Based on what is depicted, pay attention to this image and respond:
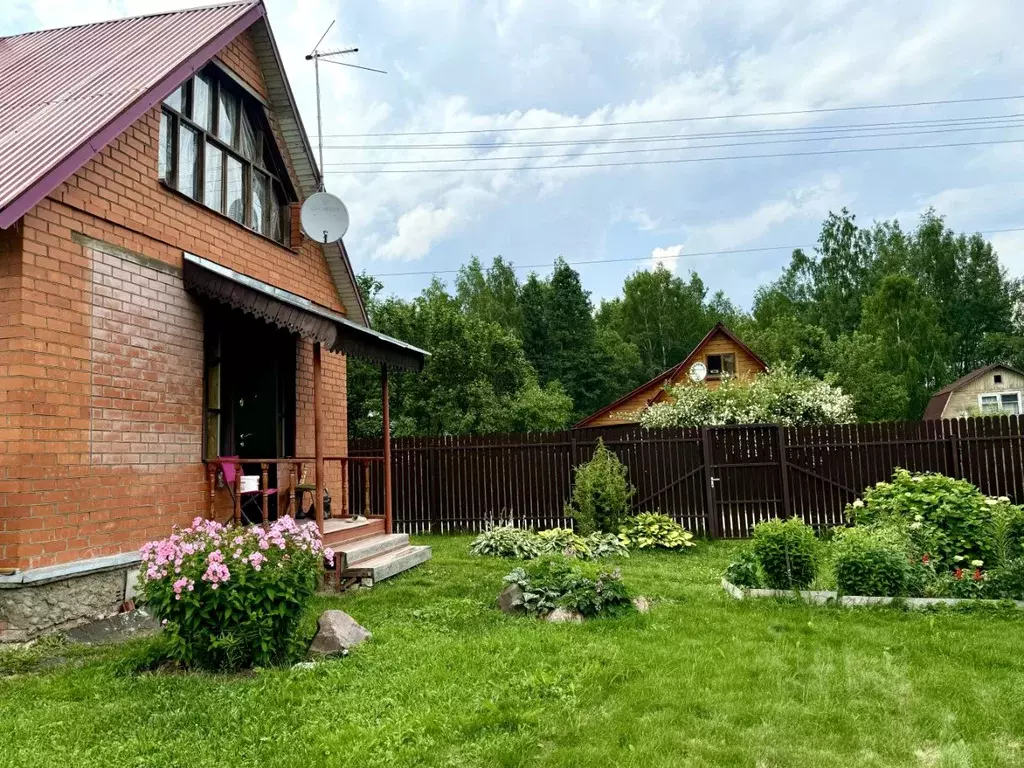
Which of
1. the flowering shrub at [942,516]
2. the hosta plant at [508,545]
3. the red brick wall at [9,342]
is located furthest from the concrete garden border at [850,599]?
the red brick wall at [9,342]

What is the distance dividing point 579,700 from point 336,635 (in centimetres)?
180

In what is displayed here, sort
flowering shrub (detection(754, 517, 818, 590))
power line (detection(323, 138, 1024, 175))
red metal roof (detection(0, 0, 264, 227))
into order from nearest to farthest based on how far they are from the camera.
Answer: red metal roof (detection(0, 0, 264, 227))
flowering shrub (detection(754, 517, 818, 590))
power line (detection(323, 138, 1024, 175))

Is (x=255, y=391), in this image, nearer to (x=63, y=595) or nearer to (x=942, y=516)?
(x=63, y=595)

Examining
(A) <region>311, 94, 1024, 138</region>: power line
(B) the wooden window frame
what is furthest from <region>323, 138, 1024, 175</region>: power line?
(B) the wooden window frame

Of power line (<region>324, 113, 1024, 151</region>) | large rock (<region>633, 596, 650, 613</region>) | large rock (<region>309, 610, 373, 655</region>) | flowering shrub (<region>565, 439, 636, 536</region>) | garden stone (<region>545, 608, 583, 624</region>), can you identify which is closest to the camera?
large rock (<region>309, 610, 373, 655</region>)

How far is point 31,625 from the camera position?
5.11 metres

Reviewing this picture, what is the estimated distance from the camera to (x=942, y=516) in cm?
647

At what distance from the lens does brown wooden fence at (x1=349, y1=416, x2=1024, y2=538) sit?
35.1 ft

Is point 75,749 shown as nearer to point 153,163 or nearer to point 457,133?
point 153,163

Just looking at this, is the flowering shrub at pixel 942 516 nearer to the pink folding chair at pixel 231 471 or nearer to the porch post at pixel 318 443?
the porch post at pixel 318 443

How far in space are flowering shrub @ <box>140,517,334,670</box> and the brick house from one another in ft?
4.81

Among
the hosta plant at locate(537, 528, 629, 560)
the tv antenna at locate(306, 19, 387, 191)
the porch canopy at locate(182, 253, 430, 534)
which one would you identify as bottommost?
the hosta plant at locate(537, 528, 629, 560)

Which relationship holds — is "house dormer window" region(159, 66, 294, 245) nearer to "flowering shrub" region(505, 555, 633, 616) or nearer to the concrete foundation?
the concrete foundation

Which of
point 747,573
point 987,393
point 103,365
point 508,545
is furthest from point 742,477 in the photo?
point 987,393
